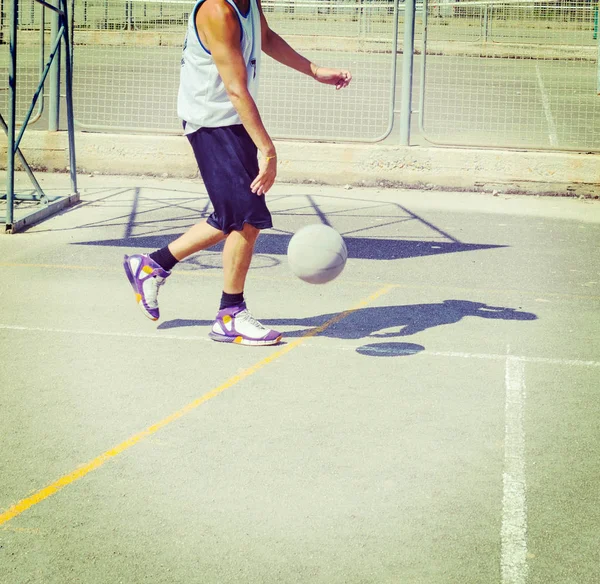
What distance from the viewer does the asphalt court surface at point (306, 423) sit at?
Result: 325 centimetres

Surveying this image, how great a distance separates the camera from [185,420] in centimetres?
443

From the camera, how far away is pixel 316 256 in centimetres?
563

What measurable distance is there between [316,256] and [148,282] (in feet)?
3.55

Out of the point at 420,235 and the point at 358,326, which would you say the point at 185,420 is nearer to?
the point at 358,326

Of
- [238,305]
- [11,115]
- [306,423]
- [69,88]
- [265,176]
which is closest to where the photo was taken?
[306,423]

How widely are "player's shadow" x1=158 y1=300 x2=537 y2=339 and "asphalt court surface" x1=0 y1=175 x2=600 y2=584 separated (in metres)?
0.03

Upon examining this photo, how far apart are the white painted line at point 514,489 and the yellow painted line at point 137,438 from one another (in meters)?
1.30

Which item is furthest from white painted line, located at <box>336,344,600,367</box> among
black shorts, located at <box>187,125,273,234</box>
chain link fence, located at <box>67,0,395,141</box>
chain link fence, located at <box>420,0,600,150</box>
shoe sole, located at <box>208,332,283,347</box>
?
chain link fence, located at <box>420,0,600,150</box>

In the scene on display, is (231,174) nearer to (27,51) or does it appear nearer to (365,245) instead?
(365,245)

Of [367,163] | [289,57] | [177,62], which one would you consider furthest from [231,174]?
[177,62]

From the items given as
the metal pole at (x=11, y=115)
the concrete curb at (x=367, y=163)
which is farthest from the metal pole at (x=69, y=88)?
the concrete curb at (x=367, y=163)

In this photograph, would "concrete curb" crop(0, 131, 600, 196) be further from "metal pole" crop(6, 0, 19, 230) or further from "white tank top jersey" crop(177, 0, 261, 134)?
"white tank top jersey" crop(177, 0, 261, 134)

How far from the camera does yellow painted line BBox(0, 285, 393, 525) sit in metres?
3.54

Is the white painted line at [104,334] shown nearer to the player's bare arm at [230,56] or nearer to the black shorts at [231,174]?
the black shorts at [231,174]
